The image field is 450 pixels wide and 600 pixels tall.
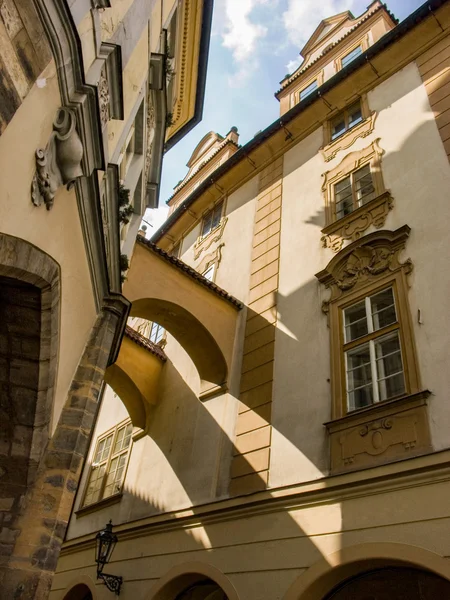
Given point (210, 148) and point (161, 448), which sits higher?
point (210, 148)

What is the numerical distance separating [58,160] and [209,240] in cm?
959

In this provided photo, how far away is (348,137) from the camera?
10859 mm

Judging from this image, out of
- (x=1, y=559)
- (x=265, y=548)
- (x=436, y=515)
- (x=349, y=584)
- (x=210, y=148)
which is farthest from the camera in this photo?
(x=210, y=148)

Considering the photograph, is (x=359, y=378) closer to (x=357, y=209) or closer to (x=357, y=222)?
(x=357, y=222)

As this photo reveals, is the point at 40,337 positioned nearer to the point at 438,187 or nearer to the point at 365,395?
the point at 365,395

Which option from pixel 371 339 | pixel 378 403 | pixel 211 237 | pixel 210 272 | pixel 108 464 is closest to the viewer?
pixel 378 403

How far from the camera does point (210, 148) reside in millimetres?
19953

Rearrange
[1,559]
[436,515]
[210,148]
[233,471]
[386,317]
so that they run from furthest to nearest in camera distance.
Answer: [210,148] < [233,471] < [386,317] < [436,515] < [1,559]

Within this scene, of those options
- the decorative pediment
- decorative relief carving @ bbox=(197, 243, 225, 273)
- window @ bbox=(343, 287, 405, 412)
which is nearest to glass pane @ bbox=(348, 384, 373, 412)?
window @ bbox=(343, 287, 405, 412)

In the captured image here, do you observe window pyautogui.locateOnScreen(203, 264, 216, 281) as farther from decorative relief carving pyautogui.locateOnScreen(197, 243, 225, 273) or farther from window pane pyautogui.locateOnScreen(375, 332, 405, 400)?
window pane pyautogui.locateOnScreen(375, 332, 405, 400)

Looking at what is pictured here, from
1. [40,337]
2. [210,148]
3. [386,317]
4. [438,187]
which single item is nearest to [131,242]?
[40,337]

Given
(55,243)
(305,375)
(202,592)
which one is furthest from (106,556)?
(55,243)

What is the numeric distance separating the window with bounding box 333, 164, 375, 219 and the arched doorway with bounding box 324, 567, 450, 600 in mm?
6093

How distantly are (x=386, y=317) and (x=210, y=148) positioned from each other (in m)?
14.4
